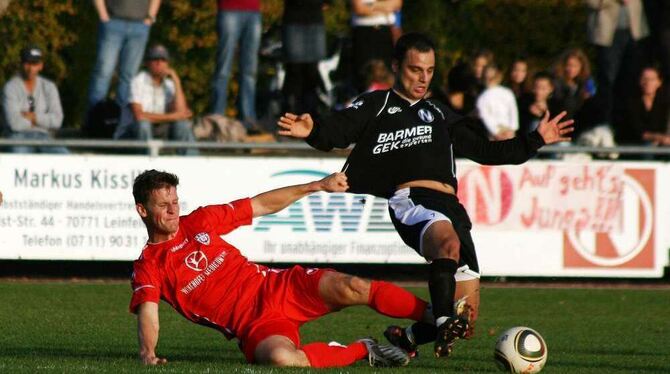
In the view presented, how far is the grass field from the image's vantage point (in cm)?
951

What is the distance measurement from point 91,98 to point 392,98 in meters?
6.89

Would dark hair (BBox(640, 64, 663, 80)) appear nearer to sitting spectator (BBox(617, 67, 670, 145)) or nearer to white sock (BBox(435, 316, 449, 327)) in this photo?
sitting spectator (BBox(617, 67, 670, 145))

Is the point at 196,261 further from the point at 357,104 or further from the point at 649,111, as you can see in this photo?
the point at 649,111

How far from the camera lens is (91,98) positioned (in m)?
16.2

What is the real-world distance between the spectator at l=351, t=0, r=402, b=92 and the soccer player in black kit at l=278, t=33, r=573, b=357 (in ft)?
21.6

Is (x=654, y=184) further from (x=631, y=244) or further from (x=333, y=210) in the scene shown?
(x=333, y=210)

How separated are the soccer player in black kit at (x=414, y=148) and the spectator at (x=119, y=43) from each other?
260 inches

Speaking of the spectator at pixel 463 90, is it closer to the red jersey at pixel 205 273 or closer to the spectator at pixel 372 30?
the spectator at pixel 372 30

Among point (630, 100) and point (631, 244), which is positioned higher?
point (630, 100)

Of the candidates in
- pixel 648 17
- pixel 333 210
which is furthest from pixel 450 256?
pixel 648 17

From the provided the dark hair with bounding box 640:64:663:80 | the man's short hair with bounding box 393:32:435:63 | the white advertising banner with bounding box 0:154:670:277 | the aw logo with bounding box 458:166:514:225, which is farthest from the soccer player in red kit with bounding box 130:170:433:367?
the dark hair with bounding box 640:64:663:80

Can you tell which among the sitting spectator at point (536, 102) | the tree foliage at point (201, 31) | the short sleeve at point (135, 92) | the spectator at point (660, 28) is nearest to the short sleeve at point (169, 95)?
the short sleeve at point (135, 92)

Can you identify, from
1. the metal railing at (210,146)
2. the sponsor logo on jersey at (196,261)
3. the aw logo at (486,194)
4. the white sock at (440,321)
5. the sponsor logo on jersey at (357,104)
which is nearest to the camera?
the white sock at (440,321)

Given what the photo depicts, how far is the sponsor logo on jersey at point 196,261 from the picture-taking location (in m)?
9.13
